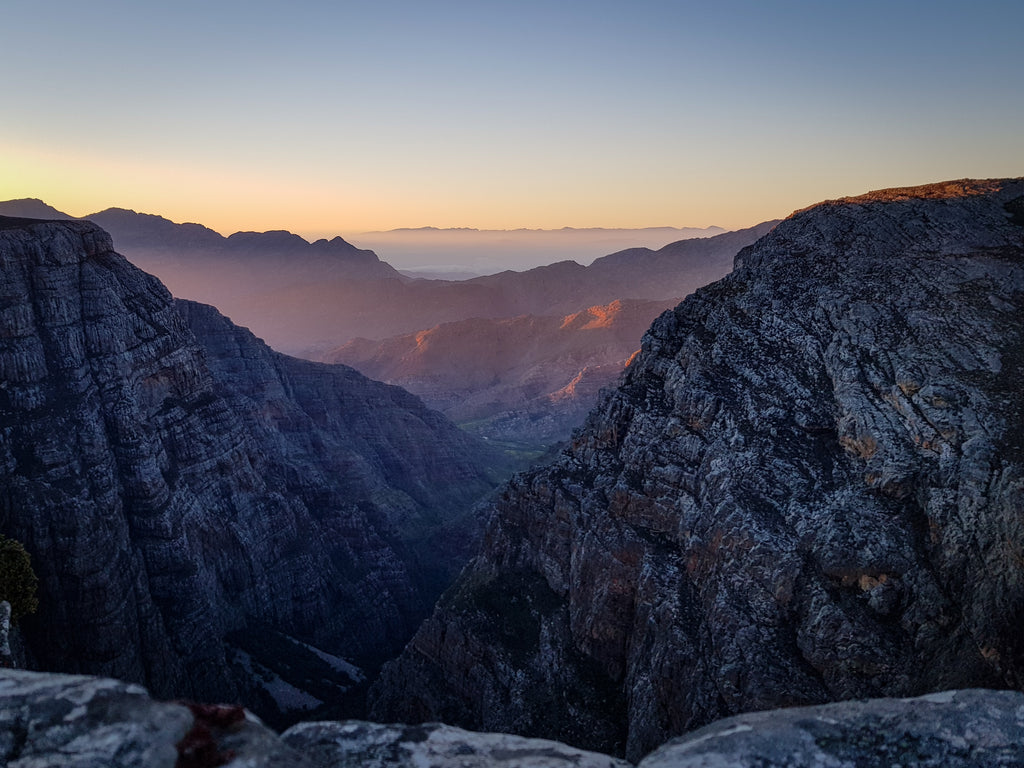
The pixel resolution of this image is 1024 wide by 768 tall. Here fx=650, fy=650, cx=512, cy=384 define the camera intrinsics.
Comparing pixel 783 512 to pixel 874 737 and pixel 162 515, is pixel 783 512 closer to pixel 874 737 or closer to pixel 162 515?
pixel 874 737

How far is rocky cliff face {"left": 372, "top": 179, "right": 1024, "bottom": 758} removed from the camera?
86.2ft

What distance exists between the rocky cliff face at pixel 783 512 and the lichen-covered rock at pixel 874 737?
13856 millimetres

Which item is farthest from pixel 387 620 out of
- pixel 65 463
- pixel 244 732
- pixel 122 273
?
pixel 244 732

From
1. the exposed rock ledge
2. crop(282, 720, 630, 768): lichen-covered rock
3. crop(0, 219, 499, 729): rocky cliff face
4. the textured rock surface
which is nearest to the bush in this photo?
crop(0, 219, 499, 729): rocky cliff face

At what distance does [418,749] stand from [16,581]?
31893mm

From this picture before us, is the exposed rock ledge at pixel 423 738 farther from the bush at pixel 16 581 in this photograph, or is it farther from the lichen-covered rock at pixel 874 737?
the bush at pixel 16 581

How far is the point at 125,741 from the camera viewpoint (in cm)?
927

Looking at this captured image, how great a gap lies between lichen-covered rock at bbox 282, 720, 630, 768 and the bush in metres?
29.5

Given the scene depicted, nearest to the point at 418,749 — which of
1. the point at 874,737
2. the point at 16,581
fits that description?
the point at 874,737

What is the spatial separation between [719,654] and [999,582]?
11.5 m

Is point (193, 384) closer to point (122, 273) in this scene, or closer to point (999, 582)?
point (122, 273)

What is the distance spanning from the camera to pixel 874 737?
1086cm

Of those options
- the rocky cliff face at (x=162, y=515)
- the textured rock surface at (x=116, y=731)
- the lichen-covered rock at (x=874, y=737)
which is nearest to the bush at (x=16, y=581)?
the rocky cliff face at (x=162, y=515)

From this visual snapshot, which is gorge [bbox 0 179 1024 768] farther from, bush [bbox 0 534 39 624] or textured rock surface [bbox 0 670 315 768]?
bush [bbox 0 534 39 624]
